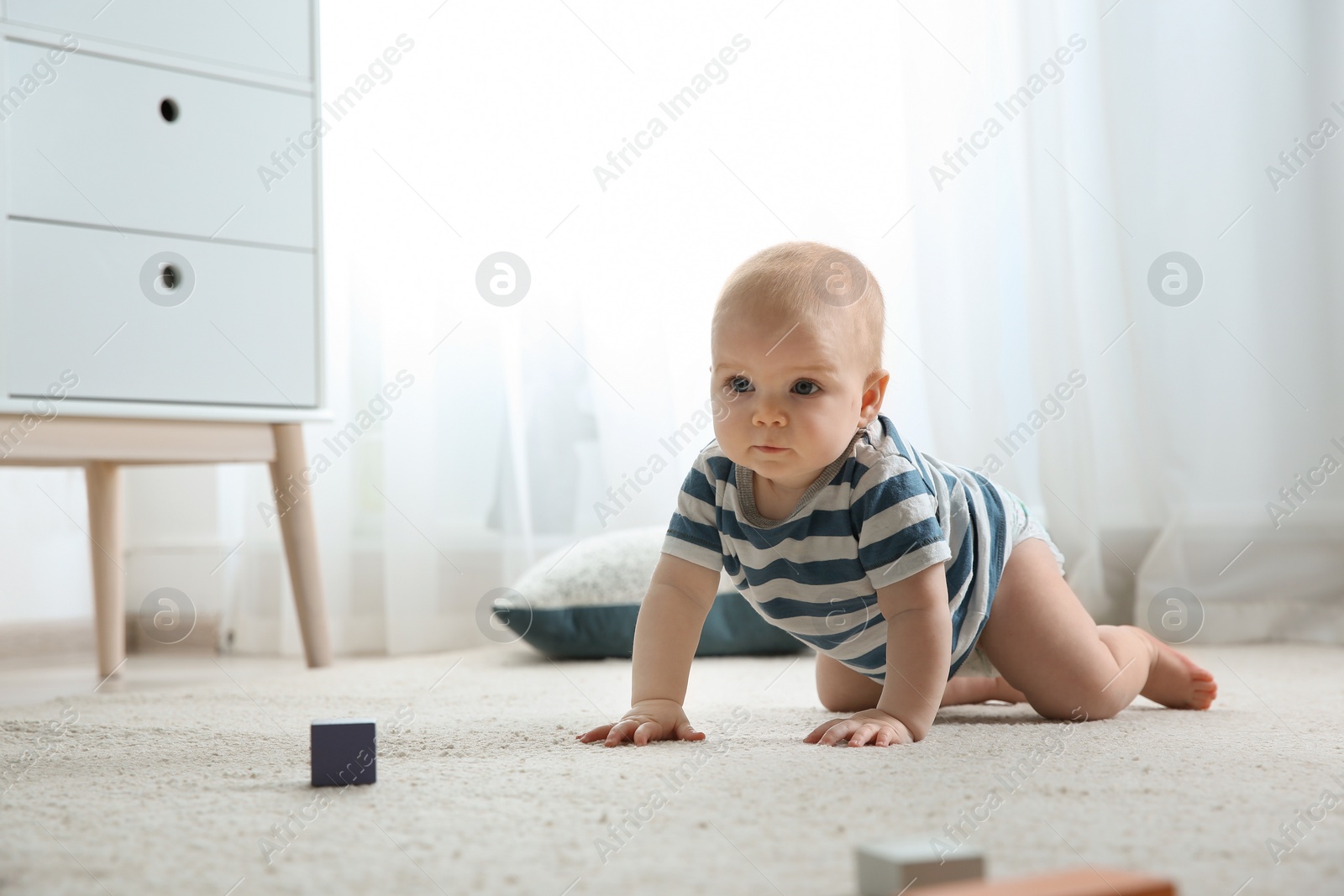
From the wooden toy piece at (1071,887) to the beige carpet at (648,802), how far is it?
5 cm

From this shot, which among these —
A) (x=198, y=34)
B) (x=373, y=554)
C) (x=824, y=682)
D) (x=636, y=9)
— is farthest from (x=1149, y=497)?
(x=198, y=34)

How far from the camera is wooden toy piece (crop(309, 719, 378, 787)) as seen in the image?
67cm

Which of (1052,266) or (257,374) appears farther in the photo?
(1052,266)

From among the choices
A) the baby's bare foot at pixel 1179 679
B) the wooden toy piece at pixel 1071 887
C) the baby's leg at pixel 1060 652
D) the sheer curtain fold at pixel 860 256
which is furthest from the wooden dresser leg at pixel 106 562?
the wooden toy piece at pixel 1071 887

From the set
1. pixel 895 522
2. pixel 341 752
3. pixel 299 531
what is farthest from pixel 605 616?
pixel 341 752

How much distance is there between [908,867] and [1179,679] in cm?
72

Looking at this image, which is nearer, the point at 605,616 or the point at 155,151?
the point at 155,151

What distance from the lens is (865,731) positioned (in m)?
0.79

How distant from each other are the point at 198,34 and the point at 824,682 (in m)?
1.12

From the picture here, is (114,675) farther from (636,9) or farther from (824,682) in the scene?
(636,9)

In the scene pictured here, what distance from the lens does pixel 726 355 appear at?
87 cm

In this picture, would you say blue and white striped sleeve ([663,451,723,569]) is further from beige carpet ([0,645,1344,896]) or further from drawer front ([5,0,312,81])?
drawer front ([5,0,312,81])

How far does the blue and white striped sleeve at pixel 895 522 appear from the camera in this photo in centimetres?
84

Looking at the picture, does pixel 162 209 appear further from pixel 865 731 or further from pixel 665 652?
pixel 865 731
